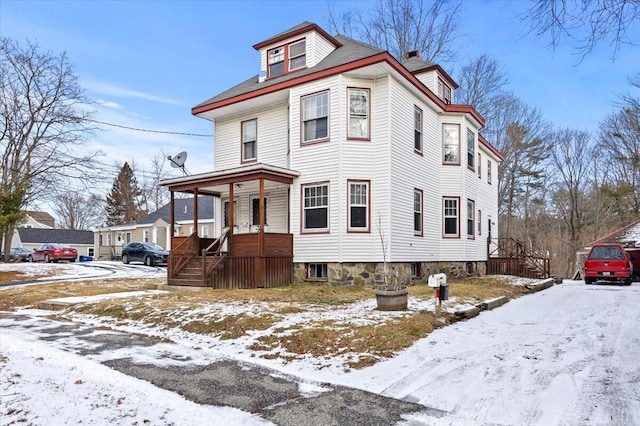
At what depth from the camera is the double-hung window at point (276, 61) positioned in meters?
16.1

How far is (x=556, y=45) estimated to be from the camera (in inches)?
185

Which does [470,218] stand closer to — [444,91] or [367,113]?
[444,91]

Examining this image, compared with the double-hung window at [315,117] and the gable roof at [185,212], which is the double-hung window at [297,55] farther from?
the gable roof at [185,212]

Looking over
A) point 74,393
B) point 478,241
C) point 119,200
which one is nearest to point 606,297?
point 478,241

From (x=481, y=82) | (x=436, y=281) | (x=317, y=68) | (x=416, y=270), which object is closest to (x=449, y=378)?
(x=436, y=281)

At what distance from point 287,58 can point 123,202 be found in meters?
46.1

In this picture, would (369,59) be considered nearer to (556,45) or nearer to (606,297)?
(556,45)

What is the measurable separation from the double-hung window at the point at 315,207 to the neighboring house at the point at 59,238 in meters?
49.0

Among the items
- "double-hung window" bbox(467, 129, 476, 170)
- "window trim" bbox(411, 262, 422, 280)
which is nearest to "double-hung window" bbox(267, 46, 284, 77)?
"double-hung window" bbox(467, 129, 476, 170)

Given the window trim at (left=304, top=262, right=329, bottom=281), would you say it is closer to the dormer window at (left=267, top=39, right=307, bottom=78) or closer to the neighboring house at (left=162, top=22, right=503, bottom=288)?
the neighboring house at (left=162, top=22, right=503, bottom=288)

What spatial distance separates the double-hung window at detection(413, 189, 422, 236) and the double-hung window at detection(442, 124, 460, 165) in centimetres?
295

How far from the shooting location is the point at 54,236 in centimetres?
5409

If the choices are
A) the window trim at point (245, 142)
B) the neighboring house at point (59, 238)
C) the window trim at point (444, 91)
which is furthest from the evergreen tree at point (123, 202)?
the window trim at point (444, 91)

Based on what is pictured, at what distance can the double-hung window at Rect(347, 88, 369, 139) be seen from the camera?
1357 centimetres
